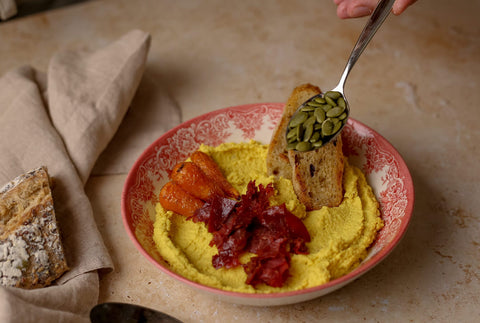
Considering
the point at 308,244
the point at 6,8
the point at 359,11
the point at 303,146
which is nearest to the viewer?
the point at 308,244

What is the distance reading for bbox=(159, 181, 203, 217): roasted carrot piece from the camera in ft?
7.34

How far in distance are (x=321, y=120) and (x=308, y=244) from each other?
0.60m

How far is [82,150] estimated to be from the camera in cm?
272

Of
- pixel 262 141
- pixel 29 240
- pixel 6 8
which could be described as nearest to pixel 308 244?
pixel 262 141

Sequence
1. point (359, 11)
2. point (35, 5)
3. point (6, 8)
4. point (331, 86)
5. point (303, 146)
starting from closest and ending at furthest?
1. point (303, 146)
2. point (359, 11)
3. point (331, 86)
4. point (6, 8)
5. point (35, 5)

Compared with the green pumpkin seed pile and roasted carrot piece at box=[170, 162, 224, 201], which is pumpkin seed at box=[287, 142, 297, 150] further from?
roasted carrot piece at box=[170, 162, 224, 201]

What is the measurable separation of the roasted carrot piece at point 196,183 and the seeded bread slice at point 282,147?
0.33 metres

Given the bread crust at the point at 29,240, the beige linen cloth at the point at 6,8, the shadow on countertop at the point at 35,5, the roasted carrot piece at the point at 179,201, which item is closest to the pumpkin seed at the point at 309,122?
the roasted carrot piece at the point at 179,201

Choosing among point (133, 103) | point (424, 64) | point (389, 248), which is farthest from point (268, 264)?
point (424, 64)

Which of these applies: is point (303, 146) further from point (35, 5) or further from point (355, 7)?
point (35, 5)

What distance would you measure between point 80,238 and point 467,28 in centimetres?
341

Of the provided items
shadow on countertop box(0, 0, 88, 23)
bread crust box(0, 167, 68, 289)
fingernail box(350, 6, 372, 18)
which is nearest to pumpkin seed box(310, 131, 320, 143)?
fingernail box(350, 6, 372, 18)

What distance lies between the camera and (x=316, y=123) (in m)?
2.27

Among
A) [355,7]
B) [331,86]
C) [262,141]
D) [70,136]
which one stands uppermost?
[355,7]
